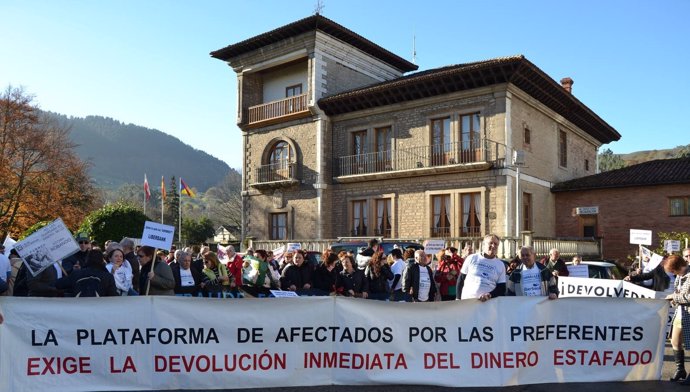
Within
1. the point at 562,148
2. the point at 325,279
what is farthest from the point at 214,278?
the point at 562,148

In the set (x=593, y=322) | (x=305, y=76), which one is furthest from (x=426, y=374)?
(x=305, y=76)

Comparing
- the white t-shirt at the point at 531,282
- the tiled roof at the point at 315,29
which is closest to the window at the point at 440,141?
the tiled roof at the point at 315,29

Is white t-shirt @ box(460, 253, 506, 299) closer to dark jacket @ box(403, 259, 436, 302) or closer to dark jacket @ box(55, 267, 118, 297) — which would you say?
dark jacket @ box(403, 259, 436, 302)

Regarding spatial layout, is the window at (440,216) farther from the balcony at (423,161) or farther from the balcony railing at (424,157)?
the balcony railing at (424,157)

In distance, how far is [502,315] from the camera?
6918 millimetres

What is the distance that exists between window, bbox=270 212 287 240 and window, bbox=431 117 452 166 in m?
9.15

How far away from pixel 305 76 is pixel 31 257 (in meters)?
24.0

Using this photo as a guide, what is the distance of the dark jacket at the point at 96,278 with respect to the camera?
23.0ft

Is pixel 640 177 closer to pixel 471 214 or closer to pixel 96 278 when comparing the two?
pixel 471 214

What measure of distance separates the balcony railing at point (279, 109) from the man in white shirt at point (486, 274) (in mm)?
22175

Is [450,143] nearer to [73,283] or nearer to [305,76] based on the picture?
[305,76]

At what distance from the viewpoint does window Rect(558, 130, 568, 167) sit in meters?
28.8

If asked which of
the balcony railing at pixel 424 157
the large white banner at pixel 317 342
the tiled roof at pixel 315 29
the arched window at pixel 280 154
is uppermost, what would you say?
the tiled roof at pixel 315 29

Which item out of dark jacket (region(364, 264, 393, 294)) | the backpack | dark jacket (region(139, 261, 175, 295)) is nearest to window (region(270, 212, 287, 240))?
dark jacket (region(364, 264, 393, 294))
